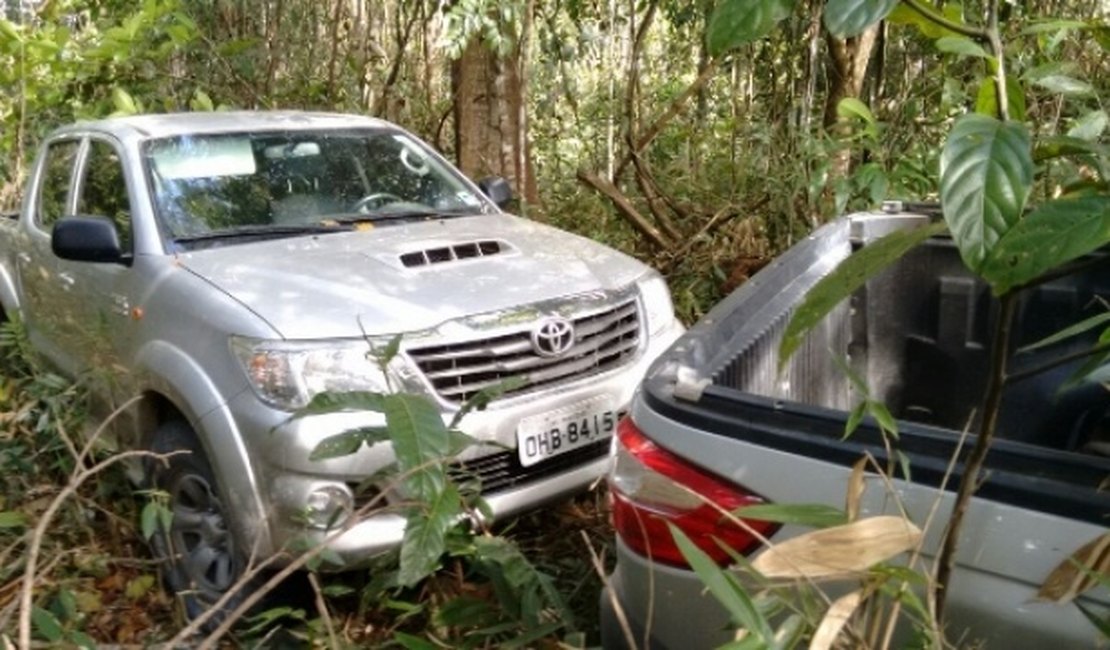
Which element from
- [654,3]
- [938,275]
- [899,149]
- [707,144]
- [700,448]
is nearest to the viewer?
[700,448]

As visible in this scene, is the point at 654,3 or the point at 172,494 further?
the point at 654,3

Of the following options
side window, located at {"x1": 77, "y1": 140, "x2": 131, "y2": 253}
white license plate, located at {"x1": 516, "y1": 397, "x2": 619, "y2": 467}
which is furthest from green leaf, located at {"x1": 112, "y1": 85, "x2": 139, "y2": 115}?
white license plate, located at {"x1": 516, "y1": 397, "x2": 619, "y2": 467}

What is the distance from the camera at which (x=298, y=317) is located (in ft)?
11.1

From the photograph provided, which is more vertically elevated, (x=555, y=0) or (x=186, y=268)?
(x=555, y=0)

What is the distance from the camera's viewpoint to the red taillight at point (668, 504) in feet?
6.30

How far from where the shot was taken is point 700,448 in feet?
6.46

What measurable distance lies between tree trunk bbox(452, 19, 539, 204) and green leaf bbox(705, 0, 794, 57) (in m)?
5.50

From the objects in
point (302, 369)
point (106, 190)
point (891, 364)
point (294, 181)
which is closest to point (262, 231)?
point (294, 181)

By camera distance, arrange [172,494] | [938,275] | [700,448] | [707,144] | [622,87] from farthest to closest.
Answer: [622,87], [707,144], [172,494], [938,275], [700,448]

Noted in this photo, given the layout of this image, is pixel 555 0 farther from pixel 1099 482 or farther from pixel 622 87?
pixel 1099 482

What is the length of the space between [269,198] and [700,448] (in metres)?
2.81

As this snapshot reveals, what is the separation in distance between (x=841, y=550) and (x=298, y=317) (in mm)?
2186

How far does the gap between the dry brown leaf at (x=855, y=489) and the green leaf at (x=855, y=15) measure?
0.64m

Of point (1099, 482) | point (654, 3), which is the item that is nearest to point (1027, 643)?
point (1099, 482)
